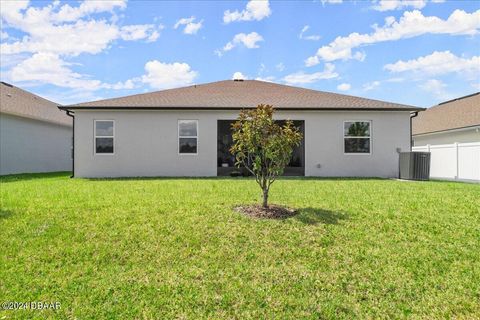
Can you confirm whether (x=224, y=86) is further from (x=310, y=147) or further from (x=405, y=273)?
(x=405, y=273)

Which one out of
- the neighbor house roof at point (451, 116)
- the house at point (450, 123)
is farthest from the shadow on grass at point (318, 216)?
the neighbor house roof at point (451, 116)

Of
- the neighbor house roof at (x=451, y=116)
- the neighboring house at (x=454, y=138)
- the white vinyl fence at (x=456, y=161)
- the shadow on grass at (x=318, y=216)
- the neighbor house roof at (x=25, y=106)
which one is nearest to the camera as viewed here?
the shadow on grass at (x=318, y=216)

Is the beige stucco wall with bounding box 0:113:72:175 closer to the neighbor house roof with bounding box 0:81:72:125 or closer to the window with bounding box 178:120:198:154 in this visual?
the neighbor house roof with bounding box 0:81:72:125

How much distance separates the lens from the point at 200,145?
48.0ft

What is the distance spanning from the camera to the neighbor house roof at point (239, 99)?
14.4 m

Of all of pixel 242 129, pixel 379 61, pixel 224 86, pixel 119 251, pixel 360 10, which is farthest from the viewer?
pixel 224 86

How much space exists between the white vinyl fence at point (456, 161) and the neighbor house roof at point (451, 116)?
4.38 feet

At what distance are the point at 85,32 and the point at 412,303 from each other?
15095 millimetres

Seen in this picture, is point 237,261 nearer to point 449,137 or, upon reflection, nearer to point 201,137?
point 201,137

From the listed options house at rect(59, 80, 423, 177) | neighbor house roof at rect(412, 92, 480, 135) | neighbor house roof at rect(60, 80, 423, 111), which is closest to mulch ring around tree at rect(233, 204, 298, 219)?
house at rect(59, 80, 423, 177)

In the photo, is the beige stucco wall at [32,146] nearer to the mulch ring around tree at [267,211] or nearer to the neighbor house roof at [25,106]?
the neighbor house roof at [25,106]

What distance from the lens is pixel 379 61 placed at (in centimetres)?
1488

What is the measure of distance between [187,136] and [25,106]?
1187cm

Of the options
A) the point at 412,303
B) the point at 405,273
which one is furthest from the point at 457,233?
the point at 412,303
